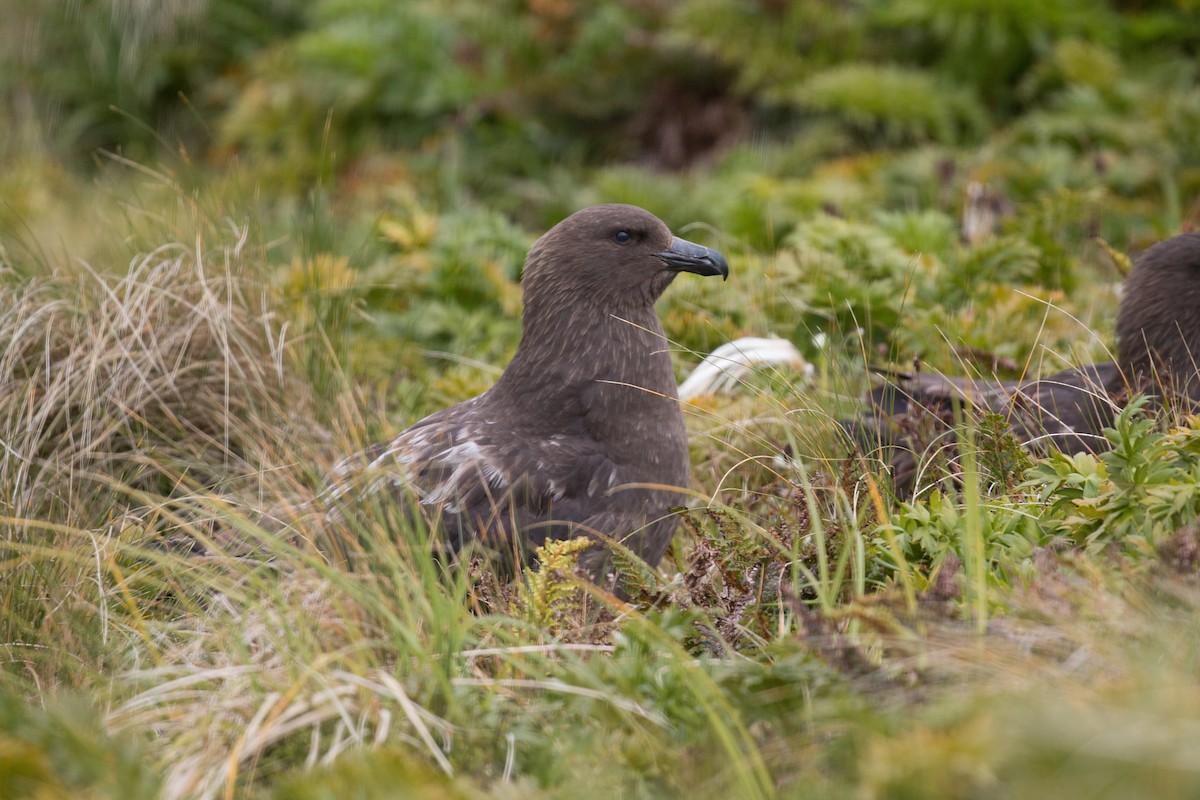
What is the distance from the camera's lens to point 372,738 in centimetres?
272

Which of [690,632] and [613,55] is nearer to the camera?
[690,632]

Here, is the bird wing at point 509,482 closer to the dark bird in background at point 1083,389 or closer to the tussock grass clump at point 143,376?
the tussock grass clump at point 143,376

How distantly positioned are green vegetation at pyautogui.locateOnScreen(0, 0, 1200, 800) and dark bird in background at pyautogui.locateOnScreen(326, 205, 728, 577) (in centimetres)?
18

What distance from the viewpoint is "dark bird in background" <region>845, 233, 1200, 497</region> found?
3.98 m

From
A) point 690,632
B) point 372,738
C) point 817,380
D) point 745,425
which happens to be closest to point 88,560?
point 372,738

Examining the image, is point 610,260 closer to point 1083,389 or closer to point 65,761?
point 1083,389

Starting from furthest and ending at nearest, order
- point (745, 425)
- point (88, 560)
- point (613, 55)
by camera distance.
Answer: point (613, 55) → point (745, 425) → point (88, 560)

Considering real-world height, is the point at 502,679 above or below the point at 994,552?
below

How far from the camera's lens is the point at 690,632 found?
326 cm

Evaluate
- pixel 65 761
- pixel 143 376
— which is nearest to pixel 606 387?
pixel 143 376

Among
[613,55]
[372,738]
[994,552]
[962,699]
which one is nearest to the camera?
[962,699]

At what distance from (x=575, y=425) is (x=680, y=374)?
4.66 feet

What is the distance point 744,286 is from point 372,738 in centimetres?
326

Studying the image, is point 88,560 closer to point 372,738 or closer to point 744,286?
point 372,738
